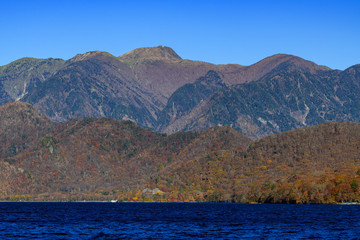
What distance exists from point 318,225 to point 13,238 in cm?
9073

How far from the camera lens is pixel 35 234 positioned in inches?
6112

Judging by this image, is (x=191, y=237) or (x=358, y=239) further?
(x=191, y=237)

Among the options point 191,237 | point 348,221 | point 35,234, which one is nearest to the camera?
point 191,237

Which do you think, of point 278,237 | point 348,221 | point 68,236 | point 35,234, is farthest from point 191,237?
point 348,221

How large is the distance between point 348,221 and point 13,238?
359 ft

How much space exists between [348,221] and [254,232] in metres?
49.7

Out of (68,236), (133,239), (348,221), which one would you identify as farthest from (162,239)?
(348,221)

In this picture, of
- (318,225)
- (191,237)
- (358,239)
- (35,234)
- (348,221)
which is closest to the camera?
(358,239)

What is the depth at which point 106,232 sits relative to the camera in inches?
6358

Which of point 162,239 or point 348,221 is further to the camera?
point 348,221

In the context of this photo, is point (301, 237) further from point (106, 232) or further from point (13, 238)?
point (13, 238)

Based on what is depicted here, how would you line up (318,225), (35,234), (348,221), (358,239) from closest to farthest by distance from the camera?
(358,239) < (35,234) < (318,225) < (348,221)

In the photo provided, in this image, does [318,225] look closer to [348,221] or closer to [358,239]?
[348,221]

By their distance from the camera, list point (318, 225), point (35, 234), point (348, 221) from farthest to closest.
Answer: point (348, 221)
point (318, 225)
point (35, 234)
